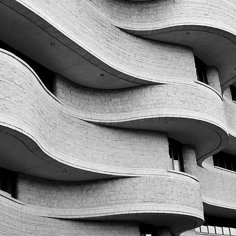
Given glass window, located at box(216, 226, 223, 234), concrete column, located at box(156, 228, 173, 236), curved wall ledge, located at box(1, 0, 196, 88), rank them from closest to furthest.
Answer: curved wall ledge, located at box(1, 0, 196, 88) → concrete column, located at box(156, 228, 173, 236) → glass window, located at box(216, 226, 223, 234)

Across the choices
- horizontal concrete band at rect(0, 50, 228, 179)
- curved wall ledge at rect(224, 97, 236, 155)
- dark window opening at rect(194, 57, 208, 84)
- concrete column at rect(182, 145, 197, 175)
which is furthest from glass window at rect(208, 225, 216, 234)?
dark window opening at rect(194, 57, 208, 84)

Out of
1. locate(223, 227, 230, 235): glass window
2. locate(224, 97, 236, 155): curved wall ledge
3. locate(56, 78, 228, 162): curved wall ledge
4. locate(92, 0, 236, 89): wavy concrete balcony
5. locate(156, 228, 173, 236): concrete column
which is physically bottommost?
locate(156, 228, 173, 236): concrete column

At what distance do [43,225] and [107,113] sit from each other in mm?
5700

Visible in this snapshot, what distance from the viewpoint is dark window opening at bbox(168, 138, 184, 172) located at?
2579cm

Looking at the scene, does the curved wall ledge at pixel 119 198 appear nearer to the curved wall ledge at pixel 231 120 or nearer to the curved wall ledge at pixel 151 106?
the curved wall ledge at pixel 151 106

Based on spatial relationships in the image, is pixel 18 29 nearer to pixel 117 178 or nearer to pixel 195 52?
pixel 117 178

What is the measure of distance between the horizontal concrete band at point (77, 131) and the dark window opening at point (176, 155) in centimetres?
74

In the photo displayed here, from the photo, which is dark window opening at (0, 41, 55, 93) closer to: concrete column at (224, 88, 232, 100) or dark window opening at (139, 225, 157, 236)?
dark window opening at (139, 225, 157, 236)

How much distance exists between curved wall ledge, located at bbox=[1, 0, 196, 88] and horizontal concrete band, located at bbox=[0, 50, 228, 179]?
3.52 ft

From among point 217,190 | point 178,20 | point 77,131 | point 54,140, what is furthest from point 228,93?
point 54,140

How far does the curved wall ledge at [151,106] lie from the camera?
75.8ft

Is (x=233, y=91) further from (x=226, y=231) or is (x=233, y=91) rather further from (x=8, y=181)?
(x=8, y=181)

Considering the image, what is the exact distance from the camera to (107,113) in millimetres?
23625

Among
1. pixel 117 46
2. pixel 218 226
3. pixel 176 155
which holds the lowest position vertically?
pixel 218 226
